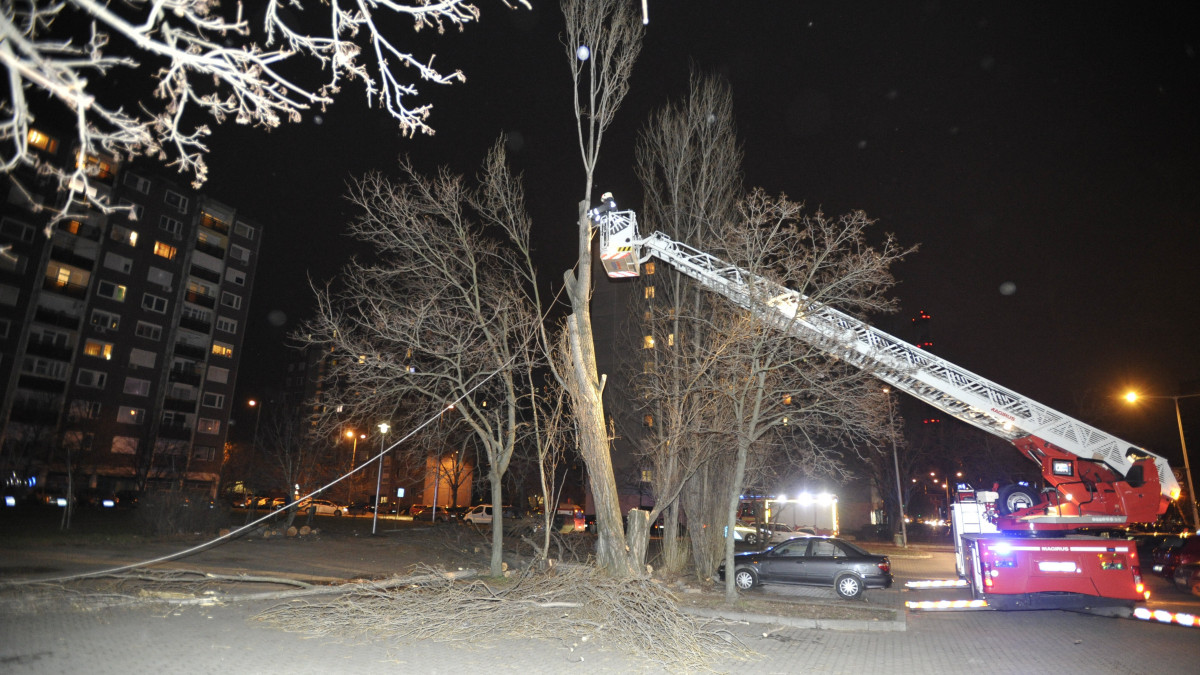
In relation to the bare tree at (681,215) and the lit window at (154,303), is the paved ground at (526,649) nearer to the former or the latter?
the bare tree at (681,215)

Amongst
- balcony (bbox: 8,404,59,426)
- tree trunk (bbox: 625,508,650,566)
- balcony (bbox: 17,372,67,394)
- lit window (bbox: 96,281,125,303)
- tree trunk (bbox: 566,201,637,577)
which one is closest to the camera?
tree trunk (bbox: 566,201,637,577)

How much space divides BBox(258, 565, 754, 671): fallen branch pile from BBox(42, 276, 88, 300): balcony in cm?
6220

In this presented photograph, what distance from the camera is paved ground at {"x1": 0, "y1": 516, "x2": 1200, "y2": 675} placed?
717 centimetres

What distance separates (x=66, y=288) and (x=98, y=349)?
18.9ft

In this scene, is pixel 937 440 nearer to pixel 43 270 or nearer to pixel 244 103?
pixel 244 103

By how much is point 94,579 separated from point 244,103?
11.0 meters

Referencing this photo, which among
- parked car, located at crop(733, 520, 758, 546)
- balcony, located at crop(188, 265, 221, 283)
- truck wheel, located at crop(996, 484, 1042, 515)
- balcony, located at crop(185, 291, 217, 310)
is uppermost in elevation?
balcony, located at crop(188, 265, 221, 283)

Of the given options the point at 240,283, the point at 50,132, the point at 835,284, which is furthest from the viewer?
the point at 240,283

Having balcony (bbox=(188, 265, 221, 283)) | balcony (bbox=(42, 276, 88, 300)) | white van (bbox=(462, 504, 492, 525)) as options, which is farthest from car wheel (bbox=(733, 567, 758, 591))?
balcony (bbox=(188, 265, 221, 283))

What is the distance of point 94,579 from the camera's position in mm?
11203

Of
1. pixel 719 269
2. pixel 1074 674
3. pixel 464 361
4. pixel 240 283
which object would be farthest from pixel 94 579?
pixel 240 283

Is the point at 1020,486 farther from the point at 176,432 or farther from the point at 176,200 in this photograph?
the point at 176,200

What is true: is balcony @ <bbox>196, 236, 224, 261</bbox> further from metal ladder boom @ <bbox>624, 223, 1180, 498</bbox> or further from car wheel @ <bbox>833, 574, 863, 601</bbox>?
car wheel @ <bbox>833, 574, 863, 601</bbox>

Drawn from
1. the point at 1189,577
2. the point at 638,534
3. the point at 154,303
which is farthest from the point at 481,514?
the point at 154,303
